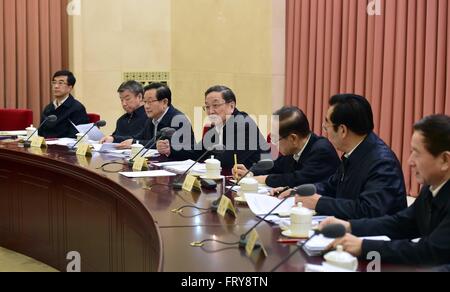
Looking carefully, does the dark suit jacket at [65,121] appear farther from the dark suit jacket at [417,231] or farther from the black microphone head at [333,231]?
A: the black microphone head at [333,231]

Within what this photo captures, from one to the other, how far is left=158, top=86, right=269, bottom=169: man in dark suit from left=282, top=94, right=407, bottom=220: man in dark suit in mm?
1178

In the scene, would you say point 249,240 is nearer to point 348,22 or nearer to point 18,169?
point 18,169

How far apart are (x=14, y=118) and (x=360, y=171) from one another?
4.25 m

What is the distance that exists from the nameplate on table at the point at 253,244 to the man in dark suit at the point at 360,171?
0.64 metres

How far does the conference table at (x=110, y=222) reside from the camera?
1946 mm

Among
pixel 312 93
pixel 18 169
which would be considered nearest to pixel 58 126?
pixel 18 169

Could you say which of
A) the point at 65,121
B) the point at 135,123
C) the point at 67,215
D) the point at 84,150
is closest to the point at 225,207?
the point at 67,215

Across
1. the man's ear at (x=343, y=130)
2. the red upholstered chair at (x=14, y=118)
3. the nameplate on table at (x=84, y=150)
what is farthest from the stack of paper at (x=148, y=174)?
the red upholstered chair at (x=14, y=118)

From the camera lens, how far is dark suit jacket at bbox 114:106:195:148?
14.8 feet

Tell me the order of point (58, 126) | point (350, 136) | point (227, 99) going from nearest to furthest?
point (350, 136), point (227, 99), point (58, 126)

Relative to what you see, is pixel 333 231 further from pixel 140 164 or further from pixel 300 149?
pixel 140 164

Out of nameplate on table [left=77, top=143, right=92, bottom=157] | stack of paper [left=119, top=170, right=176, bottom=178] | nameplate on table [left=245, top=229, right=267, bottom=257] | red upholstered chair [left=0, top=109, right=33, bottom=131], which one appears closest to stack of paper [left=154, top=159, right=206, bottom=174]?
stack of paper [left=119, top=170, right=176, bottom=178]

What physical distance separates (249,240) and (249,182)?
956mm
